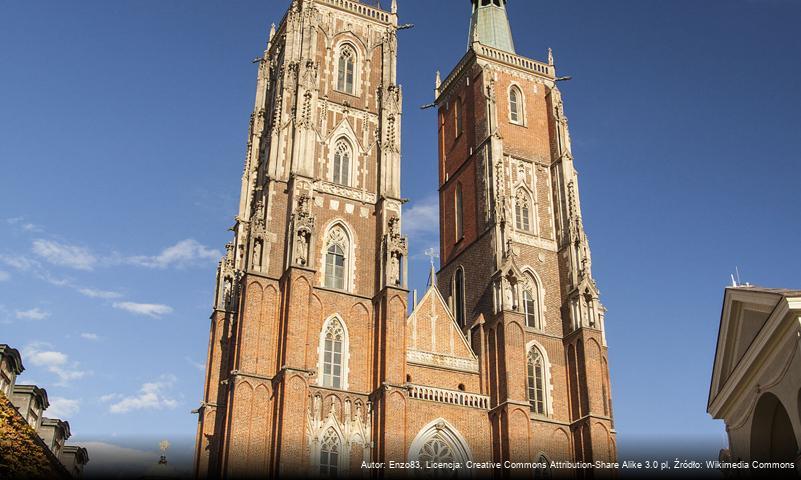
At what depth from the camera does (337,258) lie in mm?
39031

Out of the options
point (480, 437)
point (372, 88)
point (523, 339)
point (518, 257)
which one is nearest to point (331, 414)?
point (480, 437)

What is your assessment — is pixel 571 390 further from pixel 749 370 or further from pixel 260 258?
pixel 749 370

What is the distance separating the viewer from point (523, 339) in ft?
128

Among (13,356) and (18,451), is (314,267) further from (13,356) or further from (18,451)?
(18,451)

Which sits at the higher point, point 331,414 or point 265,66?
point 265,66

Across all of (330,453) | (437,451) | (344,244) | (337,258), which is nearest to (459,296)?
(344,244)

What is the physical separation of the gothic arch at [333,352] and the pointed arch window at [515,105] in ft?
57.2

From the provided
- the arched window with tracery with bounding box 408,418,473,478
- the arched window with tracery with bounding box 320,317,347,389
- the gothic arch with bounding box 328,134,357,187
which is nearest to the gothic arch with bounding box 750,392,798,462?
the arched window with tracery with bounding box 408,418,473,478

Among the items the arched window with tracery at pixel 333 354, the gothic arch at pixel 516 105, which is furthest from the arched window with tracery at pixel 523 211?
the arched window with tracery at pixel 333 354

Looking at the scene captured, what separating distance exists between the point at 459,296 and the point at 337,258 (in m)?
8.46

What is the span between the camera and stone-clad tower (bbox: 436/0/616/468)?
38.3m

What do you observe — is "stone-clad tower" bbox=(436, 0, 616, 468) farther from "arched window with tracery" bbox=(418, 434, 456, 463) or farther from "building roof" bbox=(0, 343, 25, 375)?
"building roof" bbox=(0, 343, 25, 375)

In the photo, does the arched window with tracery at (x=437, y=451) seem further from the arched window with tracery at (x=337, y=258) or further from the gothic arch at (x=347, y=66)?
the gothic arch at (x=347, y=66)

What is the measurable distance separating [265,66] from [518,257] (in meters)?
17.0
